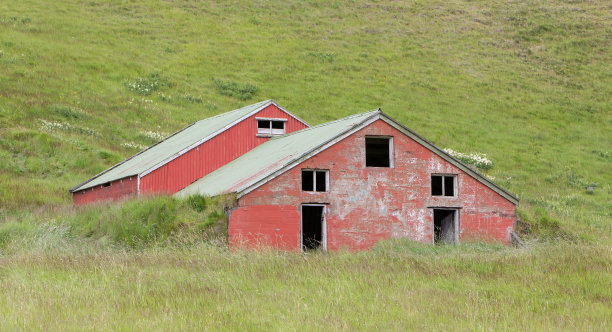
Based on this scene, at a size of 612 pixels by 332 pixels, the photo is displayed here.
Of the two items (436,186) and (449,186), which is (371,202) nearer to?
(436,186)

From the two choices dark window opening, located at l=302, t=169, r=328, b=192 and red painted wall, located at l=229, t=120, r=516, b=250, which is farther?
dark window opening, located at l=302, t=169, r=328, b=192

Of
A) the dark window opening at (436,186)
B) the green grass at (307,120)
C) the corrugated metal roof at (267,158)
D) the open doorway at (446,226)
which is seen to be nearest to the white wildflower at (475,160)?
the green grass at (307,120)

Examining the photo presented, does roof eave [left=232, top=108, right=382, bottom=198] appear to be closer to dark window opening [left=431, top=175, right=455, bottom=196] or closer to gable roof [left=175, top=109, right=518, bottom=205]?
gable roof [left=175, top=109, right=518, bottom=205]

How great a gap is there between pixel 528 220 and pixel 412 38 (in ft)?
152

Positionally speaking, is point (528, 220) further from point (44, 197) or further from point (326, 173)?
point (44, 197)

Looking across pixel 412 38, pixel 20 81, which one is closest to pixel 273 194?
pixel 20 81

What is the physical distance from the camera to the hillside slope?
38.5 m

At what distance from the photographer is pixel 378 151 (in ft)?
89.7

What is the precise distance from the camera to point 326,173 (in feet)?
76.3

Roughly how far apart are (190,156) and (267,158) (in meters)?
5.03

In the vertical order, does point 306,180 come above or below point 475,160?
below

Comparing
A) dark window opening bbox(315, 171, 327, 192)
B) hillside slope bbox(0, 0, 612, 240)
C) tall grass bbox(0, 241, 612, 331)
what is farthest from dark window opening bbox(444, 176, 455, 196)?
tall grass bbox(0, 241, 612, 331)

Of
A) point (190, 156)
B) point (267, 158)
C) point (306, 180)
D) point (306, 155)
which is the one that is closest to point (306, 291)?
point (306, 155)

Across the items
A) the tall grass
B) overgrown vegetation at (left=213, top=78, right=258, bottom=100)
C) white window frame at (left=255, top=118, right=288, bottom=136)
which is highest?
overgrown vegetation at (left=213, top=78, right=258, bottom=100)
